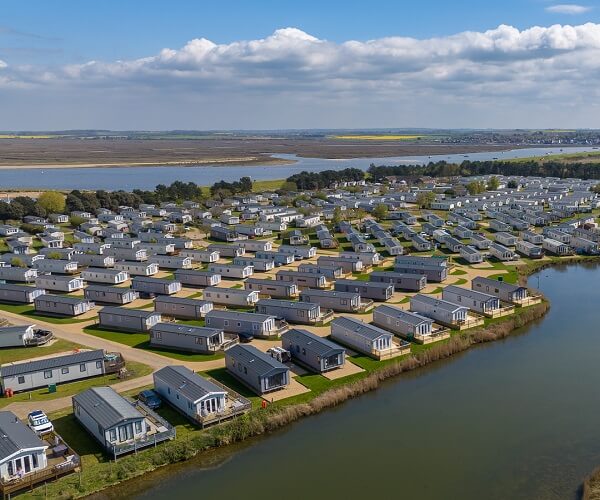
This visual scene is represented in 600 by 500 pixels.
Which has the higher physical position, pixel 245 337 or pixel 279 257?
pixel 279 257

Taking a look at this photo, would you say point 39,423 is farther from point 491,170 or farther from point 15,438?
point 491,170

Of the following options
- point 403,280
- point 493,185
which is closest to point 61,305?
point 403,280

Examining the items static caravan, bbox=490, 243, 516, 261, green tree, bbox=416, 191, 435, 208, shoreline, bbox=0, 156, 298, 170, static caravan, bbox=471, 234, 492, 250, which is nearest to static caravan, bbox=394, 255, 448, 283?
static caravan, bbox=490, 243, 516, 261

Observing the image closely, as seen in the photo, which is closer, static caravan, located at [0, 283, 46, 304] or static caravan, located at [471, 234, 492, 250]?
static caravan, located at [0, 283, 46, 304]

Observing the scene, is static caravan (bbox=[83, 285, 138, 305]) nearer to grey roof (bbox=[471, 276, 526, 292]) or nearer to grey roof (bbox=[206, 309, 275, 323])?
grey roof (bbox=[206, 309, 275, 323])

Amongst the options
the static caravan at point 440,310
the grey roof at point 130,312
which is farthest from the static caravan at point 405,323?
the grey roof at point 130,312

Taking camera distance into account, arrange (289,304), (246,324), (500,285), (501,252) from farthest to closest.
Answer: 1. (501,252)
2. (500,285)
3. (289,304)
4. (246,324)
